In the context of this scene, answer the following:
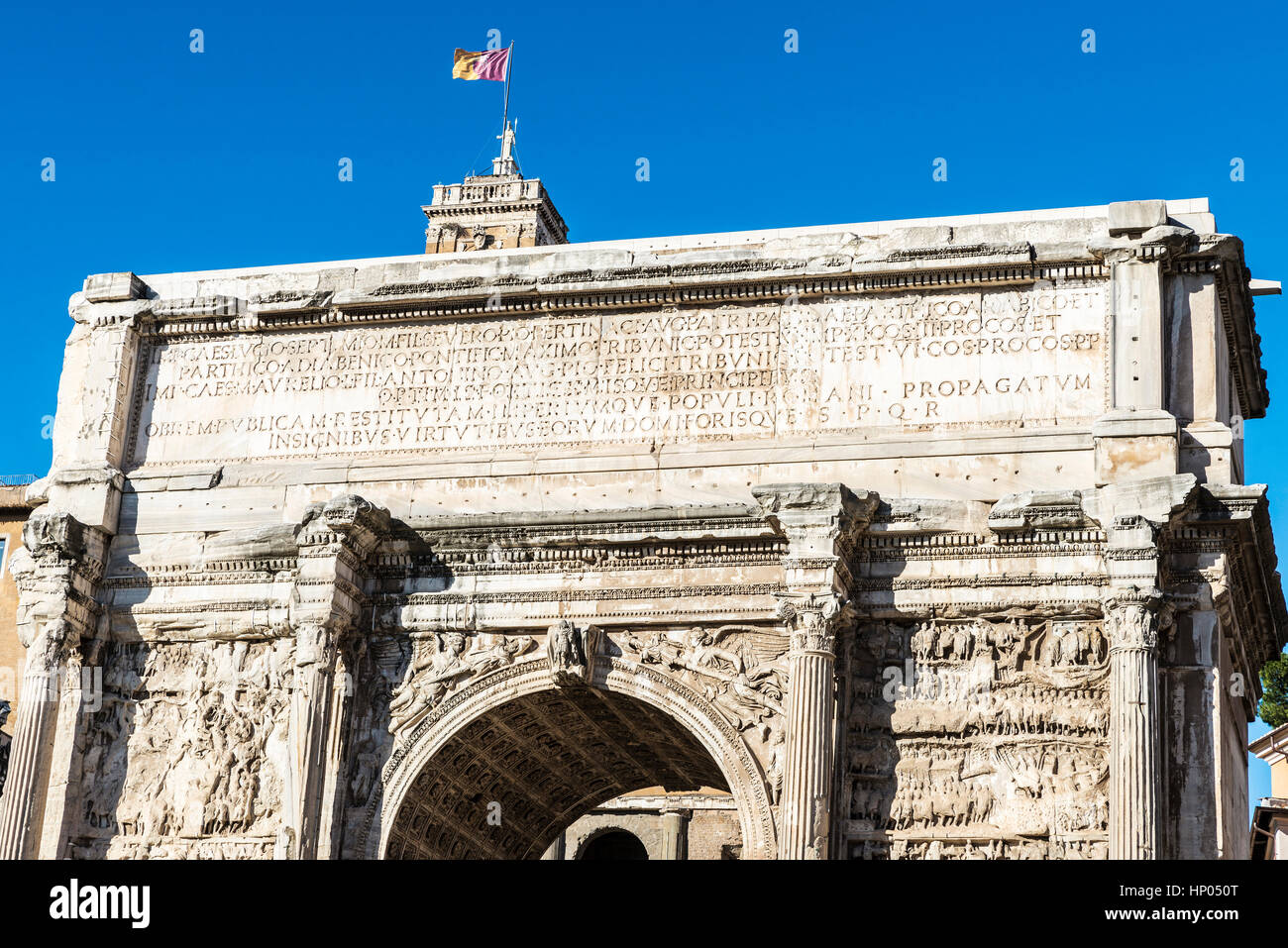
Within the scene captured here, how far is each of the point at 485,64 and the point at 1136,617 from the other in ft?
55.9

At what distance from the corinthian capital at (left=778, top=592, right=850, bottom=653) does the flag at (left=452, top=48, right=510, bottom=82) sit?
13.3 metres

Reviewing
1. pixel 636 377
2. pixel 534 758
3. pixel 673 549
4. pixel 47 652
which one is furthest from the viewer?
pixel 534 758

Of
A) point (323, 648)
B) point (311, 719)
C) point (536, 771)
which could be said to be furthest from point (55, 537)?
point (536, 771)

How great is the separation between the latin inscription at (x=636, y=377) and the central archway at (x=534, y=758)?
8.15 feet

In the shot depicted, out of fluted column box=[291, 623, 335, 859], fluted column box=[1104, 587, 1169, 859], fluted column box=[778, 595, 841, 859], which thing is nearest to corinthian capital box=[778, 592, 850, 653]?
fluted column box=[778, 595, 841, 859]

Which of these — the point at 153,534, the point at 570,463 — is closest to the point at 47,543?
the point at 153,534

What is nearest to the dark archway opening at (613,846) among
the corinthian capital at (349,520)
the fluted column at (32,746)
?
the fluted column at (32,746)

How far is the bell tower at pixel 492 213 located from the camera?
5203cm

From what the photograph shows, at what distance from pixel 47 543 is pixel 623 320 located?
5.98 m

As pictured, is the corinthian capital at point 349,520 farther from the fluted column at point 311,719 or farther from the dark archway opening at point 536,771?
the dark archway opening at point 536,771

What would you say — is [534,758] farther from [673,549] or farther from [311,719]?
[673,549]

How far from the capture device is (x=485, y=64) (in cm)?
3123

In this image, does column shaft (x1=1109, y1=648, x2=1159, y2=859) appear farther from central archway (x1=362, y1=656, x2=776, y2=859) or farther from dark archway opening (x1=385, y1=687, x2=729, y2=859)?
dark archway opening (x1=385, y1=687, x2=729, y2=859)

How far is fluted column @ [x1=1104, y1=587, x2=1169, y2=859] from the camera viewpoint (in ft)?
55.1
